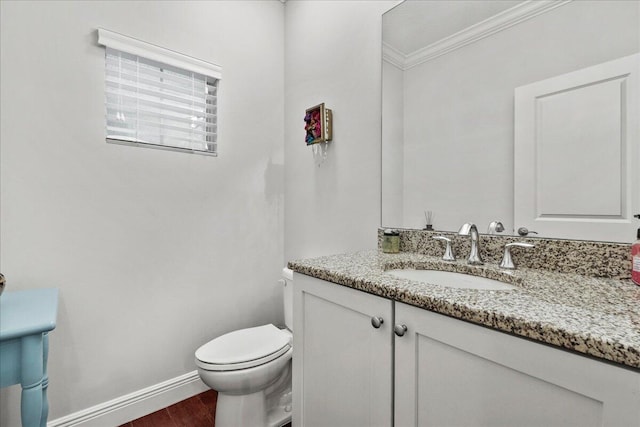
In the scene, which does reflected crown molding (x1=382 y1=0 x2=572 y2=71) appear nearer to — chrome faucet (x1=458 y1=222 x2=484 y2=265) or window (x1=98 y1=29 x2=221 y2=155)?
chrome faucet (x1=458 y1=222 x2=484 y2=265)

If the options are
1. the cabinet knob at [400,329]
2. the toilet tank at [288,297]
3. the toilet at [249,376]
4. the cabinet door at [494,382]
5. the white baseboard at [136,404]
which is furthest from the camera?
the toilet tank at [288,297]

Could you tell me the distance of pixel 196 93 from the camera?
1.73 meters

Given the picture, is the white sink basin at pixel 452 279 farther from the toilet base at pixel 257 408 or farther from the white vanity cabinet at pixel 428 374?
the toilet base at pixel 257 408

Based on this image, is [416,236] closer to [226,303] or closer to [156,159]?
[226,303]

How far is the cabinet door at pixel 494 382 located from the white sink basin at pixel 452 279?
11.5 inches

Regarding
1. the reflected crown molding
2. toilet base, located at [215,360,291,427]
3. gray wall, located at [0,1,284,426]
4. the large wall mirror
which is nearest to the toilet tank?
toilet base, located at [215,360,291,427]

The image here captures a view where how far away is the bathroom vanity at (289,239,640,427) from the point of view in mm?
491

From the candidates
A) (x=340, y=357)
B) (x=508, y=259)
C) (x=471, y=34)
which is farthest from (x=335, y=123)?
(x=340, y=357)

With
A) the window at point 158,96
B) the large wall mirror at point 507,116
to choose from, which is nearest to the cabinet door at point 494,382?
the large wall mirror at point 507,116

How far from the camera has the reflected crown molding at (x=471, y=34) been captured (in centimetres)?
100

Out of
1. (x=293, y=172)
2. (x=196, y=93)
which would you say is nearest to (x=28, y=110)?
(x=196, y=93)

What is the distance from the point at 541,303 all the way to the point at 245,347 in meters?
1.28

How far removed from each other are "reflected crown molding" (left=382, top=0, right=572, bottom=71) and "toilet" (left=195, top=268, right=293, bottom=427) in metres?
1.50

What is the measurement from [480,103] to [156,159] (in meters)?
1.60
